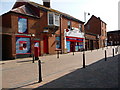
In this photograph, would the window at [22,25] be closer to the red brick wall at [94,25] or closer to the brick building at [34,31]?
the brick building at [34,31]

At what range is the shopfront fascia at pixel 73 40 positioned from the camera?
23.5m

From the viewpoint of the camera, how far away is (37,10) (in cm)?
1831

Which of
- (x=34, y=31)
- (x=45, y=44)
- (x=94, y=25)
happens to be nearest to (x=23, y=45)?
(x=34, y=31)

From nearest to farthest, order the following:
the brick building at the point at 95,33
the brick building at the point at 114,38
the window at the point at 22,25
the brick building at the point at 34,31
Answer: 1. the brick building at the point at 34,31
2. the window at the point at 22,25
3. the brick building at the point at 95,33
4. the brick building at the point at 114,38

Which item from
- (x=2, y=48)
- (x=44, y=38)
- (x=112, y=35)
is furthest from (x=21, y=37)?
(x=112, y=35)

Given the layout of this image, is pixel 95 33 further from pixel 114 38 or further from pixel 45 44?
pixel 45 44

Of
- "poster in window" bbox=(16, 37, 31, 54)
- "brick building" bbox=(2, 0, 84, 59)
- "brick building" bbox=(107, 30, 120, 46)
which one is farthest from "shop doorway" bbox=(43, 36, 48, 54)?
"brick building" bbox=(107, 30, 120, 46)

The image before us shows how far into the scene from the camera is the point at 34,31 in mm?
16953

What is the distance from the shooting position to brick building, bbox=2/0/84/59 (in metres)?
14.5

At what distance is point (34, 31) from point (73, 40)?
10958 millimetres

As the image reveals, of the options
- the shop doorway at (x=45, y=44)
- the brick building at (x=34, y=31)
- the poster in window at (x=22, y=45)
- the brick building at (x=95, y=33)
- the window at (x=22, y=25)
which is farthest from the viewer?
the brick building at (x=95, y=33)

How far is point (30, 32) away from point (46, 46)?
3.90m

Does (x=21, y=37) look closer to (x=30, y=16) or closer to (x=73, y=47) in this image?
(x=30, y=16)

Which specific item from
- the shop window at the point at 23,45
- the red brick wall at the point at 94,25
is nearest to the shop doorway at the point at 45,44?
the shop window at the point at 23,45
